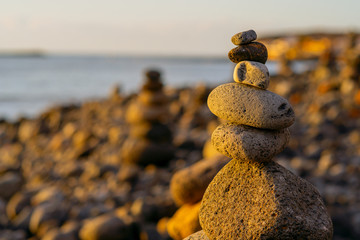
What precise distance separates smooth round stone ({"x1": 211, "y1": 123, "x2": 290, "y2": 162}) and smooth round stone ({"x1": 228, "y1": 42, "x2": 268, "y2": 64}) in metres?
0.43

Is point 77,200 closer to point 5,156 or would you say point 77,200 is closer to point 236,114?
point 236,114

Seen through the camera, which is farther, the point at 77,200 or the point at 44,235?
the point at 77,200

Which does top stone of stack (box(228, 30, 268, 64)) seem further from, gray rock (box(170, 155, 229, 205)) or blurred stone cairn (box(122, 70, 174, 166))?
blurred stone cairn (box(122, 70, 174, 166))

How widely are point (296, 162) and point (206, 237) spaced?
4.58 m

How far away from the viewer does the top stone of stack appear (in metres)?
2.43

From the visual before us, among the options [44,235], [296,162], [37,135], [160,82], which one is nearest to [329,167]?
[296,162]

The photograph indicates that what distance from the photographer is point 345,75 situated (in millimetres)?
13266

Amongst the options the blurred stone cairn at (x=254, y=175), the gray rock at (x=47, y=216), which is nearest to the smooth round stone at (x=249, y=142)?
the blurred stone cairn at (x=254, y=175)

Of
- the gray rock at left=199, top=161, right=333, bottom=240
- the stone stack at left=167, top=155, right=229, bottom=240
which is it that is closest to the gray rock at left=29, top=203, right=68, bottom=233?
the stone stack at left=167, top=155, right=229, bottom=240

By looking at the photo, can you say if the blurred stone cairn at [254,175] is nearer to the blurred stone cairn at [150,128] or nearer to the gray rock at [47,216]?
the gray rock at [47,216]

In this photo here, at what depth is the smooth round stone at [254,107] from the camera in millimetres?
2316

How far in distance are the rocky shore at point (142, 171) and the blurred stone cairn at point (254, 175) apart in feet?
4.26

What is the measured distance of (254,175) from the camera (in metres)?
2.43

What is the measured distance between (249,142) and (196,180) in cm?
166
